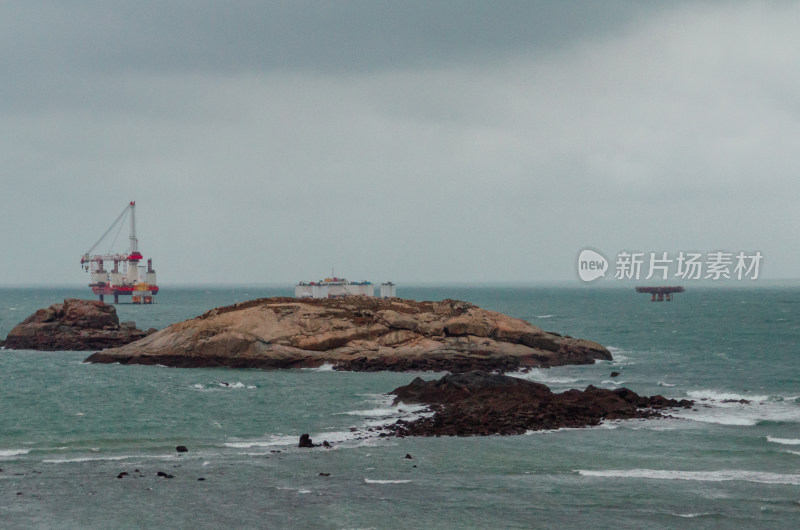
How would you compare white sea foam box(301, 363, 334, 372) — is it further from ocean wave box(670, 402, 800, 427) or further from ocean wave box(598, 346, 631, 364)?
ocean wave box(670, 402, 800, 427)

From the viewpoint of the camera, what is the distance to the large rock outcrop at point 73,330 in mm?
96062

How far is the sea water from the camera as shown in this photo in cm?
3105

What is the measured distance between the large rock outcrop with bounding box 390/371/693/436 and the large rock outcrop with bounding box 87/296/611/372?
774 inches

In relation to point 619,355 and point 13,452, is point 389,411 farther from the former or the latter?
point 619,355

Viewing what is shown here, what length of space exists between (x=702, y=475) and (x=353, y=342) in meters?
47.6

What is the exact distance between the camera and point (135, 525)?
29734 mm

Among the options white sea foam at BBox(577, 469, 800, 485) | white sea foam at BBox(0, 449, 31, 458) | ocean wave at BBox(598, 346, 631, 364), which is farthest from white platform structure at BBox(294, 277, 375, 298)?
white sea foam at BBox(577, 469, 800, 485)

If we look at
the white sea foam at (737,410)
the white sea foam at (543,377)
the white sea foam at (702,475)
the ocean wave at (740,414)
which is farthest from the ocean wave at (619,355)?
the white sea foam at (702,475)

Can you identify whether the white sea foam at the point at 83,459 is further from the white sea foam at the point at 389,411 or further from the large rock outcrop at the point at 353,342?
the large rock outcrop at the point at 353,342

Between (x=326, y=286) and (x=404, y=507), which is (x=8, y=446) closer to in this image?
(x=404, y=507)

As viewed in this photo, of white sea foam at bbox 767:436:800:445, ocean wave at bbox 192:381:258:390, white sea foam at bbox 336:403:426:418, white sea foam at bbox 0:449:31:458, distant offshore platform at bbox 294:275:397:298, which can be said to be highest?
distant offshore platform at bbox 294:275:397:298

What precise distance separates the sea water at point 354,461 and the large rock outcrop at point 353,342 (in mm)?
8975

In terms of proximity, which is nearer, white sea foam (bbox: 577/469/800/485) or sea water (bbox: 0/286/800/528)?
sea water (bbox: 0/286/800/528)

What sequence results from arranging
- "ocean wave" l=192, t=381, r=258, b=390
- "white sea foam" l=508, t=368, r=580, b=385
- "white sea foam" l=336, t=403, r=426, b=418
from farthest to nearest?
1. "white sea foam" l=508, t=368, r=580, b=385
2. "ocean wave" l=192, t=381, r=258, b=390
3. "white sea foam" l=336, t=403, r=426, b=418
